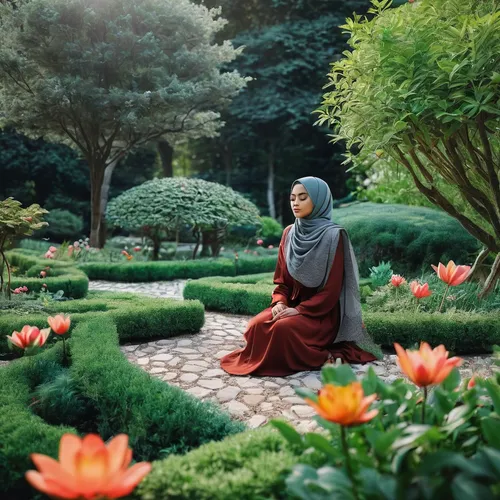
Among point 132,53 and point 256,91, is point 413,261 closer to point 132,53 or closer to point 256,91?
point 132,53

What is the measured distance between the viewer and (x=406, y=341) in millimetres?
4566

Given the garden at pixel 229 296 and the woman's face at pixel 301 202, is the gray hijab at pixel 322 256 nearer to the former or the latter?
the woman's face at pixel 301 202

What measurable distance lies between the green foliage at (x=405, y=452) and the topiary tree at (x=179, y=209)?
9.43 metres

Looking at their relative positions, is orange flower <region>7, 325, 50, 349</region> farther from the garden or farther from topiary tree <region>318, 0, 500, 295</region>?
topiary tree <region>318, 0, 500, 295</region>

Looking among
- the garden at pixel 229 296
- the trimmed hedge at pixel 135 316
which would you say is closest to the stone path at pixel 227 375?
the garden at pixel 229 296

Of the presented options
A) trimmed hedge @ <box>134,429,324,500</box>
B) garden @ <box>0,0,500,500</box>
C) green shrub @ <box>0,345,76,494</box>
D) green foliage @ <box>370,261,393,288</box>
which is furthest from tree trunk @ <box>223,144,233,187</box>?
trimmed hedge @ <box>134,429,324,500</box>

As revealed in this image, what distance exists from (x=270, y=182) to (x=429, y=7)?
1685 centimetres

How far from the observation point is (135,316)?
4.78 metres

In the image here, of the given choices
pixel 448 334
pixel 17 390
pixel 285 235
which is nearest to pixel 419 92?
pixel 285 235

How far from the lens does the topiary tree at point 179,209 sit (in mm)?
11039

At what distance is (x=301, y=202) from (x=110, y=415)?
2.15m

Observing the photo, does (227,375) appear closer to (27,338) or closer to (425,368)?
(27,338)

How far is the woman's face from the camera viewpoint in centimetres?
385

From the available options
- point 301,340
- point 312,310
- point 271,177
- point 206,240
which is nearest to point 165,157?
point 271,177
